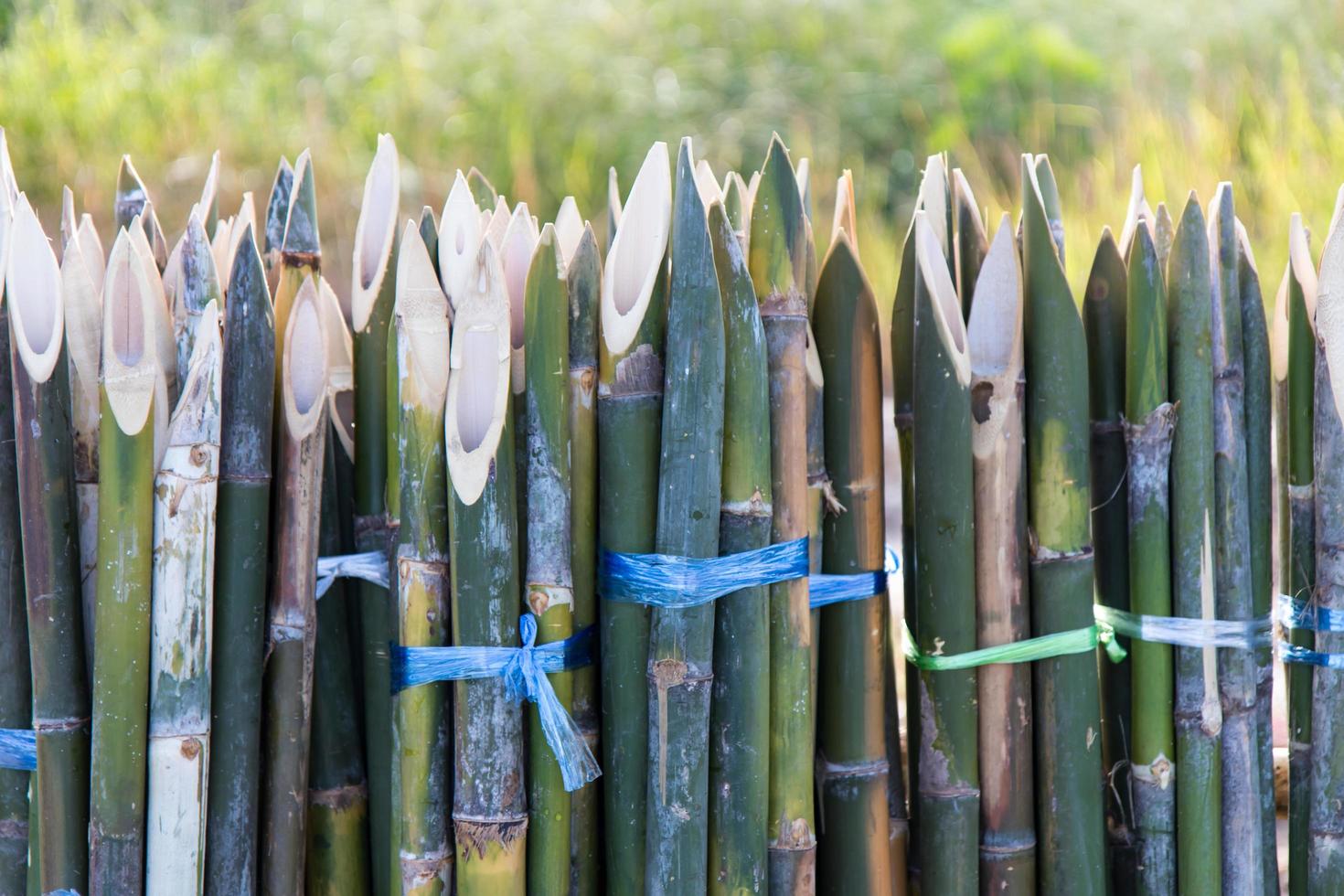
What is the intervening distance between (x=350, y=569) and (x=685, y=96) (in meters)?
5.79

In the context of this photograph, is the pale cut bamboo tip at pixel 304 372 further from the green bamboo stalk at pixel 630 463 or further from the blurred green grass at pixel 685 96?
the blurred green grass at pixel 685 96

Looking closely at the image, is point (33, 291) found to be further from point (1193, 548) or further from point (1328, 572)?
point (1328, 572)

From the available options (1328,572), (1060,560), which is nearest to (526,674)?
(1060,560)

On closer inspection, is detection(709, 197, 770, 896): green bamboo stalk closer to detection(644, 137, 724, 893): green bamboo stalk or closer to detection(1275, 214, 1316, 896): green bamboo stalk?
Answer: detection(644, 137, 724, 893): green bamboo stalk

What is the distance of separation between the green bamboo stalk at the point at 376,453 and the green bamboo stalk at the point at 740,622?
0.46 m

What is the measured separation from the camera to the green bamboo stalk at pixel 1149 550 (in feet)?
5.14

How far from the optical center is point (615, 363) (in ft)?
4.83

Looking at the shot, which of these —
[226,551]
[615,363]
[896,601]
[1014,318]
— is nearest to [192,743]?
[226,551]

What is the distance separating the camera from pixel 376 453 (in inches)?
64.6

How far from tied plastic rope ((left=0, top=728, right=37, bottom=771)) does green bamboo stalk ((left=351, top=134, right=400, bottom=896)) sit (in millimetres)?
420

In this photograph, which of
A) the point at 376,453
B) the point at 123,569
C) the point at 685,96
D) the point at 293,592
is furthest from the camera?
the point at 685,96

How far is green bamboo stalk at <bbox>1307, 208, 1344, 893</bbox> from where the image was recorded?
1.57 m

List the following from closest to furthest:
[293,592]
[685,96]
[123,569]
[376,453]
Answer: [123,569] → [293,592] → [376,453] → [685,96]

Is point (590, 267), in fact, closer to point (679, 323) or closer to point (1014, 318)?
point (679, 323)
